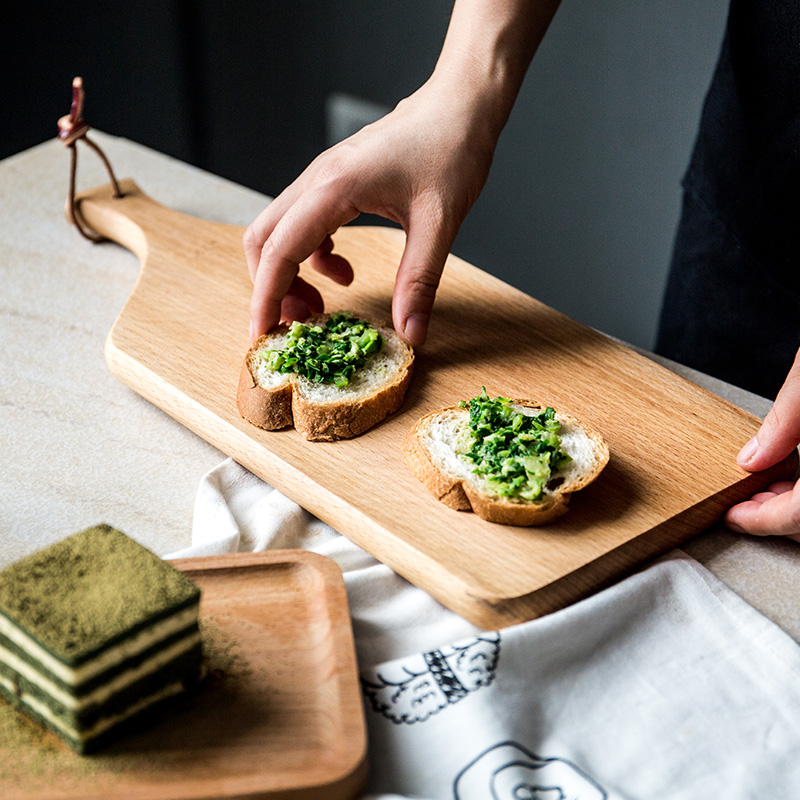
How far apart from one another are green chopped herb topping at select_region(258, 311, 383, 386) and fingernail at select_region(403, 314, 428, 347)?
7 centimetres

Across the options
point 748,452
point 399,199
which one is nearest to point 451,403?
point 399,199

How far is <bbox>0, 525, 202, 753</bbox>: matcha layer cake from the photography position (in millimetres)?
1068

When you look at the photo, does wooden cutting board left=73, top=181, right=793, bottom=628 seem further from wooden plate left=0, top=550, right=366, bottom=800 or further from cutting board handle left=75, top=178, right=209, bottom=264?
wooden plate left=0, top=550, right=366, bottom=800

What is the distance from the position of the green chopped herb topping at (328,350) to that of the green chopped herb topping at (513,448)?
283mm

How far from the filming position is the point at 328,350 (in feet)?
6.14

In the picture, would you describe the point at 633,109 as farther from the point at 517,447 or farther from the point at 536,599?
the point at 536,599

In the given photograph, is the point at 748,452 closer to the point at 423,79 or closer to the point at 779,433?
the point at 779,433

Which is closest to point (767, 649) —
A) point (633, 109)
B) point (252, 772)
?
point (252, 772)

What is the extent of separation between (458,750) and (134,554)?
0.52 metres

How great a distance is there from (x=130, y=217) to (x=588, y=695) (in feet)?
5.94

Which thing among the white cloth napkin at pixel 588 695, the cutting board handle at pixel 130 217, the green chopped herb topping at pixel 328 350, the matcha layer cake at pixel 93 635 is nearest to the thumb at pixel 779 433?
the white cloth napkin at pixel 588 695

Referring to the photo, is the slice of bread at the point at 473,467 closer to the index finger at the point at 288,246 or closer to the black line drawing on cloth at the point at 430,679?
the black line drawing on cloth at the point at 430,679

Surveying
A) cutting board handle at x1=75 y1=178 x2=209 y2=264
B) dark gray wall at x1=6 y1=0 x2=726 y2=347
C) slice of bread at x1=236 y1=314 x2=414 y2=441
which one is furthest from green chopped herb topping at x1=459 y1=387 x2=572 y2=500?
dark gray wall at x1=6 y1=0 x2=726 y2=347

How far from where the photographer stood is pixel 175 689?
1.22 m
